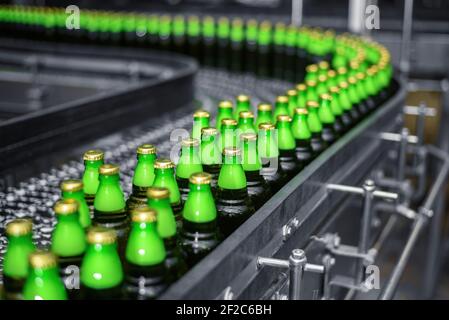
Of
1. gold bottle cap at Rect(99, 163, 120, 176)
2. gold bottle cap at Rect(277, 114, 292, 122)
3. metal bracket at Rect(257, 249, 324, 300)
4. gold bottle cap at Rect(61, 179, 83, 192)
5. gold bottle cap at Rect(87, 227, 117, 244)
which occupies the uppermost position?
gold bottle cap at Rect(277, 114, 292, 122)

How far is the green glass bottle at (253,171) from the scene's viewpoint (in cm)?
136

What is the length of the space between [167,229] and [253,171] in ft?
1.30

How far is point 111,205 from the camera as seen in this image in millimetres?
1150

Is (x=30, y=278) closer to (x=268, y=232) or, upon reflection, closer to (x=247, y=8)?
(x=268, y=232)

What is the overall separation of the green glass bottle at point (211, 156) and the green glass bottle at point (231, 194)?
0.32 ft

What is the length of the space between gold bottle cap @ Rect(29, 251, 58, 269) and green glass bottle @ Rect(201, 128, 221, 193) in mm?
573

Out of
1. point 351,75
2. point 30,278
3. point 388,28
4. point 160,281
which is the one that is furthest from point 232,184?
point 388,28

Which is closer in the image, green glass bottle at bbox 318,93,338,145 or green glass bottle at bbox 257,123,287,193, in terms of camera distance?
green glass bottle at bbox 257,123,287,193

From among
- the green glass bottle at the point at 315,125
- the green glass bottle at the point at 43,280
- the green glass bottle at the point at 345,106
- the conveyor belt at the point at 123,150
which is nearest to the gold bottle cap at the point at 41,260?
the green glass bottle at the point at 43,280

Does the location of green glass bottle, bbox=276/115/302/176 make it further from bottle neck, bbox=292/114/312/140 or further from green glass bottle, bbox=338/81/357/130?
green glass bottle, bbox=338/81/357/130

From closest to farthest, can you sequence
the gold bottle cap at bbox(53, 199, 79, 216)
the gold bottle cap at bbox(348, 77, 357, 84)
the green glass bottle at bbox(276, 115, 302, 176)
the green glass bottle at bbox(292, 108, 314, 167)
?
1. the gold bottle cap at bbox(53, 199, 79, 216)
2. the green glass bottle at bbox(276, 115, 302, 176)
3. the green glass bottle at bbox(292, 108, 314, 167)
4. the gold bottle cap at bbox(348, 77, 357, 84)

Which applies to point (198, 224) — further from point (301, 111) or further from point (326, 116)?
point (326, 116)

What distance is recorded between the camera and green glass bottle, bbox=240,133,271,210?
136 cm

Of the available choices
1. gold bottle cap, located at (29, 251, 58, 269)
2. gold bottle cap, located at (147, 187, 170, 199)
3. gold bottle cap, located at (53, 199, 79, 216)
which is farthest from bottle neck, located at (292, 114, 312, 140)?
gold bottle cap, located at (29, 251, 58, 269)
